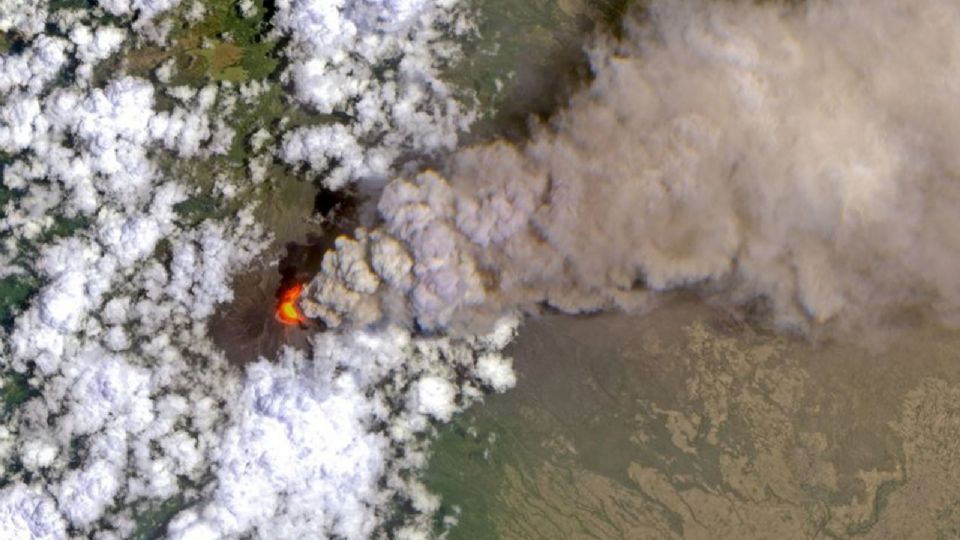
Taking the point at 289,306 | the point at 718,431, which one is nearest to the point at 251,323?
the point at 289,306

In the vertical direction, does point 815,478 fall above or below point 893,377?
below

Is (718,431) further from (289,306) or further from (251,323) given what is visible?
(251,323)

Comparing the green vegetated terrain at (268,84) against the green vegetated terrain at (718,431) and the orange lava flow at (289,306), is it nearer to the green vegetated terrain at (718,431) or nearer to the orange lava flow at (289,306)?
the orange lava flow at (289,306)

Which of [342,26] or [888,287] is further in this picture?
[342,26]

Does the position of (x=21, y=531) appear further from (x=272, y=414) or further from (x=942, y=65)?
(x=942, y=65)

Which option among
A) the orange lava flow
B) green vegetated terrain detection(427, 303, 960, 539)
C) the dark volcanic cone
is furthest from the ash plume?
the dark volcanic cone

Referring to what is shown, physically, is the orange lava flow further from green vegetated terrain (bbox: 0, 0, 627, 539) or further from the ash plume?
the ash plume

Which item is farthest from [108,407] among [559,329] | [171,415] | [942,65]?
[942,65]
